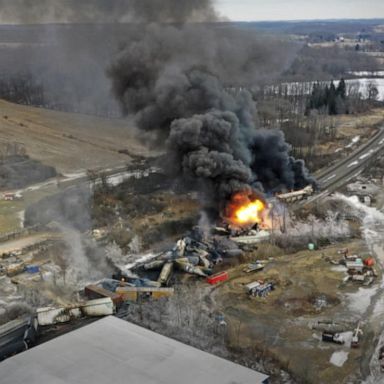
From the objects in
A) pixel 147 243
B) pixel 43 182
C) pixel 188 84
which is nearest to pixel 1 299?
pixel 147 243

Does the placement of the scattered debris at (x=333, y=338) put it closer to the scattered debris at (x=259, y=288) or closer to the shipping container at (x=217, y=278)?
the scattered debris at (x=259, y=288)

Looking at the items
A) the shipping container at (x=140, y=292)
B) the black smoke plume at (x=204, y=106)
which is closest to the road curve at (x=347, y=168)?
the black smoke plume at (x=204, y=106)

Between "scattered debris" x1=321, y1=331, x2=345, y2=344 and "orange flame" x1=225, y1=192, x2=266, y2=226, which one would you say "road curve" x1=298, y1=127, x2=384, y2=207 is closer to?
"orange flame" x1=225, y1=192, x2=266, y2=226

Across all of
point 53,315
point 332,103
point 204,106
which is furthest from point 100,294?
point 332,103

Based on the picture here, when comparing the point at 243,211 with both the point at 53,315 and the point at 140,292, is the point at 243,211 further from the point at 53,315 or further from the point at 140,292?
the point at 53,315

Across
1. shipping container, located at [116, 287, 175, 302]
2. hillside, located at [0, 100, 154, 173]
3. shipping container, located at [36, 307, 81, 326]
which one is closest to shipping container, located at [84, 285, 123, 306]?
shipping container, located at [116, 287, 175, 302]
